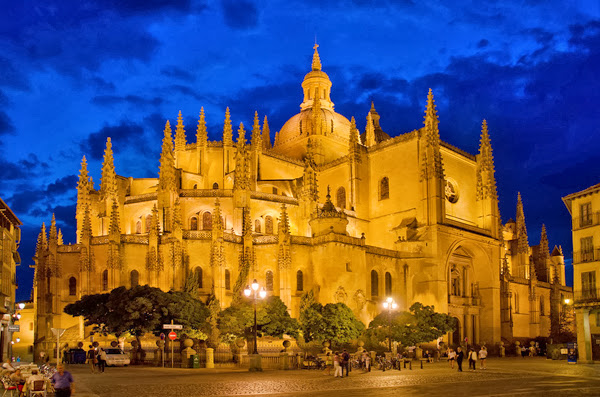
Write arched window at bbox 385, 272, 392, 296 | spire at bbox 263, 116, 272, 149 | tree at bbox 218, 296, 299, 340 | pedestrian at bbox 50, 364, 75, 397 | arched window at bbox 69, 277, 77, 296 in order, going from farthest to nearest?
spire at bbox 263, 116, 272, 149, arched window at bbox 385, 272, 392, 296, arched window at bbox 69, 277, 77, 296, tree at bbox 218, 296, 299, 340, pedestrian at bbox 50, 364, 75, 397

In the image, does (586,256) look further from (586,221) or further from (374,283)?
(374,283)

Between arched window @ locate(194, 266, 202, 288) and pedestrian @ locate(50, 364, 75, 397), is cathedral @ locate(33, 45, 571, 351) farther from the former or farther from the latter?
pedestrian @ locate(50, 364, 75, 397)

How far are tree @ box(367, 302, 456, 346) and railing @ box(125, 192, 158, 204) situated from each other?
19809 mm

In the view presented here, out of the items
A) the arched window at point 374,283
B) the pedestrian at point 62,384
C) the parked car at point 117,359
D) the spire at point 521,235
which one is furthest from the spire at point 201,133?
the pedestrian at point 62,384

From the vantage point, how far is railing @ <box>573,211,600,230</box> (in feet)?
121

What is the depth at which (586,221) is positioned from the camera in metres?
37.9

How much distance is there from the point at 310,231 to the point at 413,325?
1079 cm

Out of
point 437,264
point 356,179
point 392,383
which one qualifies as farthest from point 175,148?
point 392,383

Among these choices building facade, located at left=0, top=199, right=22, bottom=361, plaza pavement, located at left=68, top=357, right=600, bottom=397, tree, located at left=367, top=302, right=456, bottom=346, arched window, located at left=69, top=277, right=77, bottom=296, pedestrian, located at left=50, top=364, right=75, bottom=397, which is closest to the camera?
pedestrian, located at left=50, top=364, right=75, bottom=397

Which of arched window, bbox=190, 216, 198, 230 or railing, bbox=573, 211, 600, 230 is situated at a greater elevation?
arched window, bbox=190, 216, 198, 230

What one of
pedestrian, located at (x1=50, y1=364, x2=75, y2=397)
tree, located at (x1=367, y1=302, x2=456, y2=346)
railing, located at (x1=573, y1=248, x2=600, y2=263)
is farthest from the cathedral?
pedestrian, located at (x1=50, y1=364, x2=75, y2=397)

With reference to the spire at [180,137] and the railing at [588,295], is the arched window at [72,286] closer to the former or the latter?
the spire at [180,137]

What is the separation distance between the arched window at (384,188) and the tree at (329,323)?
1673cm

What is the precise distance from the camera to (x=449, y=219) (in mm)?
55156
